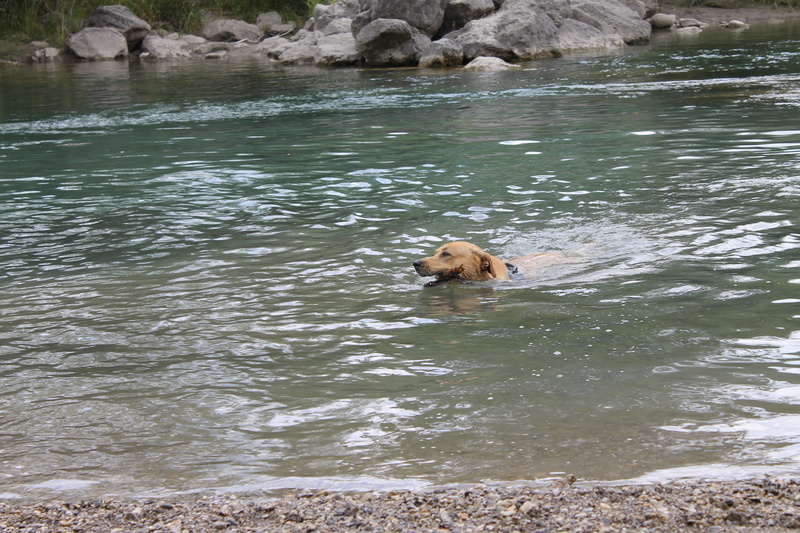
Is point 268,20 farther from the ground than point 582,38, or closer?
farther from the ground

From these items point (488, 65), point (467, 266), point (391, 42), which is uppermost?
point (391, 42)

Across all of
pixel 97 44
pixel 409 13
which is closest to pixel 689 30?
pixel 409 13

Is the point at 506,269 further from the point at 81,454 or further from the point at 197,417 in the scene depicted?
the point at 81,454

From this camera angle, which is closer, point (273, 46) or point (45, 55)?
point (45, 55)

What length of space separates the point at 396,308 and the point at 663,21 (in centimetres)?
3498

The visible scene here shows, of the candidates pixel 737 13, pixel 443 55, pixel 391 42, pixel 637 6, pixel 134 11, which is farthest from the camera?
pixel 134 11

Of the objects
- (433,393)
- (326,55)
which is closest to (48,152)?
(433,393)

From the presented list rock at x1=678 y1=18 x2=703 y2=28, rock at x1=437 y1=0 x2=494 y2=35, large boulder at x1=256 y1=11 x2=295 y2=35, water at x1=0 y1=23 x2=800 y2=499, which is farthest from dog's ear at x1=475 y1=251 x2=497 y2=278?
large boulder at x1=256 y1=11 x2=295 y2=35

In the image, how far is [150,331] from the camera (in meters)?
6.71

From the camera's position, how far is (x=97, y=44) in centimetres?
3753

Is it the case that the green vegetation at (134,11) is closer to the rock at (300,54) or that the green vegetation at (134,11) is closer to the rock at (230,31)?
the rock at (230,31)

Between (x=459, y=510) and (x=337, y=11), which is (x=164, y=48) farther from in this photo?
(x=459, y=510)

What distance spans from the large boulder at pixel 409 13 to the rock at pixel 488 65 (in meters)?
4.23

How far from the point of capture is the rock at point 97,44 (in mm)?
37406
